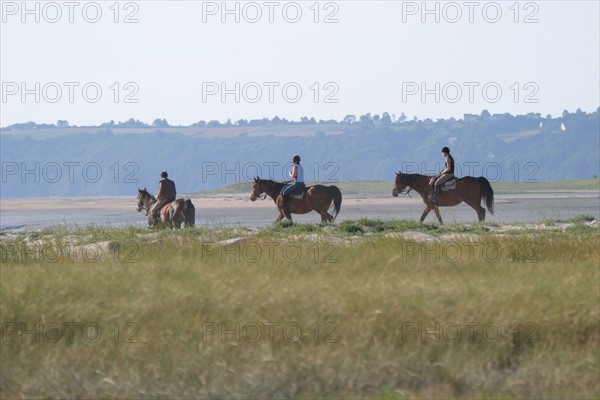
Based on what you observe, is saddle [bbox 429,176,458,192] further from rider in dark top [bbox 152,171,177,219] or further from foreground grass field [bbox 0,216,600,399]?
foreground grass field [bbox 0,216,600,399]

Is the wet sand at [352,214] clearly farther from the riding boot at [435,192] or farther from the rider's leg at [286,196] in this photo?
the riding boot at [435,192]

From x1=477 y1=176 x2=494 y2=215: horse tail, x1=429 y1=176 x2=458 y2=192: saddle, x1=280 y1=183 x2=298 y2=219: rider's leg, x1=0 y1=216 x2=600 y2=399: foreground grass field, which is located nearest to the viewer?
x1=0 y1=216 x2=600 y2=399: foreground grass field

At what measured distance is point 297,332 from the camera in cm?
1134

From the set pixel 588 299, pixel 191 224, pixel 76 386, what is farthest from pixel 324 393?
pixel 191 224

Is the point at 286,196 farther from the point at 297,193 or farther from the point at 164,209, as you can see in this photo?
the point at 164,209

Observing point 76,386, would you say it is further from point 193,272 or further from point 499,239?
point 499,239

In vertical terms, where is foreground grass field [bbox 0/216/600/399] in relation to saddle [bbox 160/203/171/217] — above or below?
below

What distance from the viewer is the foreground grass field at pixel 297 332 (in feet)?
34.9

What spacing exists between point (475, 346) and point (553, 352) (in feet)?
2.45

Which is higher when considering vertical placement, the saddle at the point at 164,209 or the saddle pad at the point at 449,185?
the saddle pad at the point at 449,185

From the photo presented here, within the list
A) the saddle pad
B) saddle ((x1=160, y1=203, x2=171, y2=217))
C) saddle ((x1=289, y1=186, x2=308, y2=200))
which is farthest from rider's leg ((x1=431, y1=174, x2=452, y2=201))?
saddle ((x1=160, y1=203, x2=171, y2=217))

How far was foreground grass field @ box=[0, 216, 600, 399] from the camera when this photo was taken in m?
10.6

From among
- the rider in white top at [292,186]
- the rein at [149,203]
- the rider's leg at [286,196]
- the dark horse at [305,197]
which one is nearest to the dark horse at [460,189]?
the dark horse at [305,197]

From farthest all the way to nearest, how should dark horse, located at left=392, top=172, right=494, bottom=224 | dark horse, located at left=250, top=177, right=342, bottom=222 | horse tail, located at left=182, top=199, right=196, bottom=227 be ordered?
dark horse, located at left=392, top=172, right=494, bottom=224 → dark horse, located at left=250, top=177, right=342, bottom=222 → horse tail, located at left=182, top=199, right=196, bottom=227
